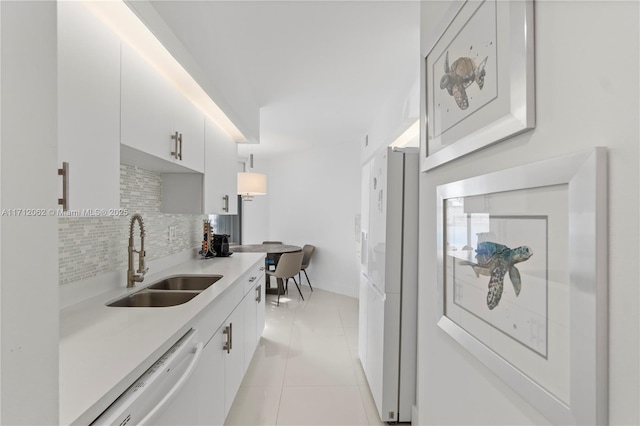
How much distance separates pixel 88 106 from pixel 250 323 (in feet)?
6.52

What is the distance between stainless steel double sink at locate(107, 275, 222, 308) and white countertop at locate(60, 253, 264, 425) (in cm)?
7

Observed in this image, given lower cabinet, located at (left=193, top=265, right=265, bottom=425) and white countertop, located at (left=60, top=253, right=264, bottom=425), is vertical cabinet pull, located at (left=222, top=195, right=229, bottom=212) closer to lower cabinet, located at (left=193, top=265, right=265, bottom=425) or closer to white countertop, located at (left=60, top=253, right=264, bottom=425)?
lower cabinet, located at (left=193, top=265, right=265, bottom=425)

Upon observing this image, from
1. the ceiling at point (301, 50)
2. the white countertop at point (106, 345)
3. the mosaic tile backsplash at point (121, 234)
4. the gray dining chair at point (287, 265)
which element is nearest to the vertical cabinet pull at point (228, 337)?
the white countertop at point (106, 345)

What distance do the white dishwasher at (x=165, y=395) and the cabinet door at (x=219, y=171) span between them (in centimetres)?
140

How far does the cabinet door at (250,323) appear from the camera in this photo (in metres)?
2.46

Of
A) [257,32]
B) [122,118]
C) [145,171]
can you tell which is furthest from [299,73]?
[122,118]

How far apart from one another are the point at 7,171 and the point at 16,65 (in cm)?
16

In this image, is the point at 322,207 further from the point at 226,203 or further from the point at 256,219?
the point at 226,203

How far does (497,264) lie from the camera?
2.76 feet

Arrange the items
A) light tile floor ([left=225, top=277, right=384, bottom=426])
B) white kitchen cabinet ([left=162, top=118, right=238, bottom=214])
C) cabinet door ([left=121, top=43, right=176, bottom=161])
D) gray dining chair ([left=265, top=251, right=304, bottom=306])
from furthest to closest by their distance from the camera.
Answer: gray dining chair ([left=265, top=251, right=304, bottom=306]) → white kitchen cabinet ([left=162, top=118, right=238, bottom=214]) → light tile floor ([left=225, top=277, right=384, bottom=426]) → cabinet door ([left=121, top=43, right=176, bottom=161])

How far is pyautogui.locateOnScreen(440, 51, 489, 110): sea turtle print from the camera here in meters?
0.94

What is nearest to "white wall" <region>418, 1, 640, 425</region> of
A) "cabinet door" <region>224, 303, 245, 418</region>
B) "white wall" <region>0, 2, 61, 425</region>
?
"white wall" <region>0, 2, 61, 425</region>

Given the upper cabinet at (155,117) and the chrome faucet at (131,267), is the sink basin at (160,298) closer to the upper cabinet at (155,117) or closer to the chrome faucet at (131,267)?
the chrome faucet at (131,267)

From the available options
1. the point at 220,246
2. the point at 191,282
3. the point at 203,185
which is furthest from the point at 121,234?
the point at 220,246
